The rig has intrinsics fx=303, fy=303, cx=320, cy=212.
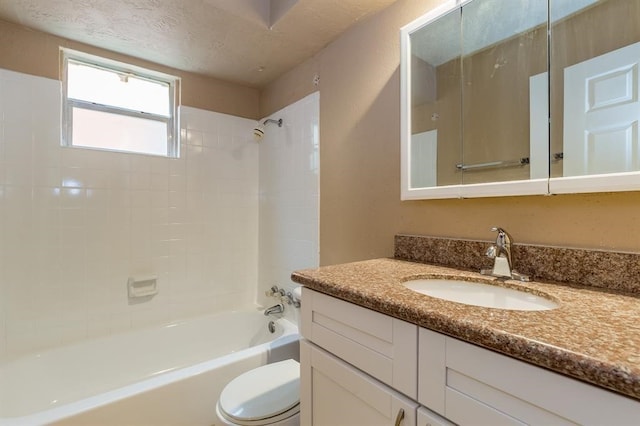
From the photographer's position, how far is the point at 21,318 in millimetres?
1747

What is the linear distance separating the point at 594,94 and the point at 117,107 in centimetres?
256

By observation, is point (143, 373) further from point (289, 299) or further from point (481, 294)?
point (481, 294)

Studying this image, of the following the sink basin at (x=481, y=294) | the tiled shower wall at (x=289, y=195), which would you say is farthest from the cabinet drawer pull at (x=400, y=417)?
the tiled shower wall at (x=289, y=195)

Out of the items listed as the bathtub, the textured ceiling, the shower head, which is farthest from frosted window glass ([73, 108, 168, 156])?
the bathtub

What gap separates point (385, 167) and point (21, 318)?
2221 millimetres

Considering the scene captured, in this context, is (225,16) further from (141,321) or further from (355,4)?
(141,321)

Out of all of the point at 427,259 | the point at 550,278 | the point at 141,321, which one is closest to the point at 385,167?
the point at 427,259

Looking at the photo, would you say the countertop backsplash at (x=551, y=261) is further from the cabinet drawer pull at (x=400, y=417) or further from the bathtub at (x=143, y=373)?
the bathtub at (x=143, y=373)

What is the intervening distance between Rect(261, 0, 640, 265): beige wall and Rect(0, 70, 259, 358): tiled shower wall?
902 millimetres

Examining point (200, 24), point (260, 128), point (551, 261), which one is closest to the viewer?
point (551, 261)

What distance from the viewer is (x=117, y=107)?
211cm

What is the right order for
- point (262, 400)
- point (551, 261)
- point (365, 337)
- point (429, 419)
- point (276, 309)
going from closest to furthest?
point (429, 419), point (365, 337), point (551, 261), point (262, 400), point (276, 309)

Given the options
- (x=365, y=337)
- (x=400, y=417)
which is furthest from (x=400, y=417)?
(x=365, y=337)

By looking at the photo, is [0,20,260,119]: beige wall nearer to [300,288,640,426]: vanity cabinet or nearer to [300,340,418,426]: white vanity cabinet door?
[300,288,640,426]: vanity cabinet
